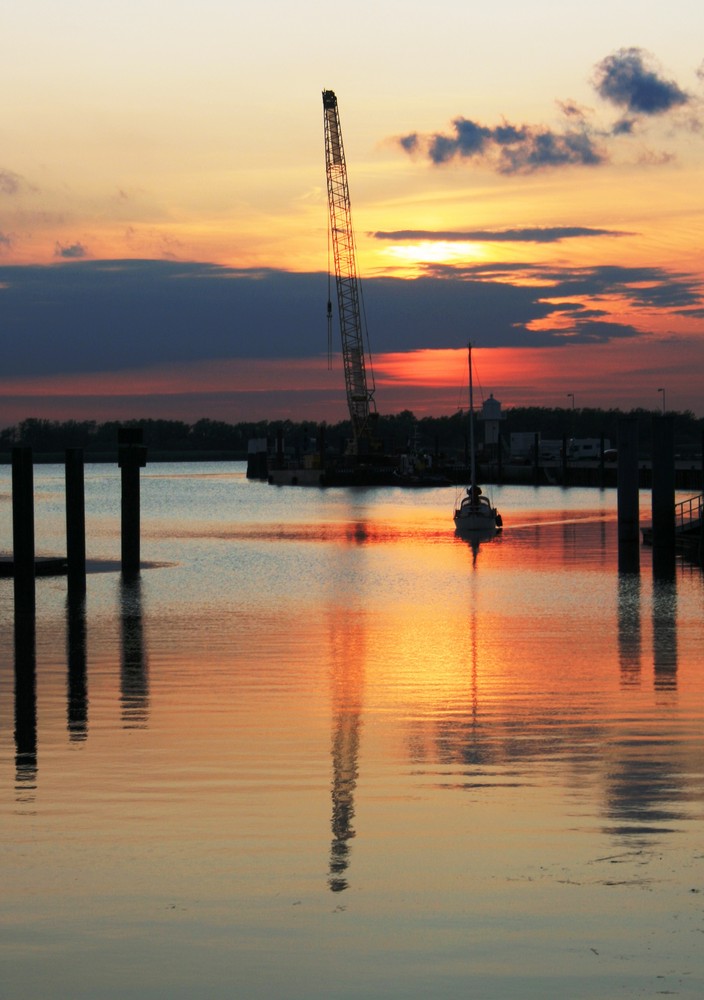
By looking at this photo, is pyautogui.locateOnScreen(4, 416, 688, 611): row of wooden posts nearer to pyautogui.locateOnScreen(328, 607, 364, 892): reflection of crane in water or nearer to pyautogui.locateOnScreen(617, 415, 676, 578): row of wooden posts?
pyautogui.locateOnScreen(617, 415, 676, 578): row of wooden posts

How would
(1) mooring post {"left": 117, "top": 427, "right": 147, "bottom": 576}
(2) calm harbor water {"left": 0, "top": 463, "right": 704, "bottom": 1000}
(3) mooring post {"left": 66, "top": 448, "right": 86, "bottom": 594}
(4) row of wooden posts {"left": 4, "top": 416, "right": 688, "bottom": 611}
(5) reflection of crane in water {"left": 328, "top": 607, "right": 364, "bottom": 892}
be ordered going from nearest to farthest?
(2) calm harbor water {"left": 0, "top": 463, "right": 704, "bottom": 1000} → (5) reflection of crane in water {"left": 328, "top": 607, "right": 364, "bottom": 892} → (4) row of wooden posts {"left": 4, "top": 416, "right": 688, "bottom": 611} → (3) mooring post {"left": 66, "top": 448, "right": 86, "bottom": 594} → (1) mooring post {"left": 117, "top": 427, "right": 147, "bottom": 576}

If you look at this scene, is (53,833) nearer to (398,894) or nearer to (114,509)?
(398,894)

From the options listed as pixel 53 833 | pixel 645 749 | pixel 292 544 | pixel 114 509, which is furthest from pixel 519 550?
pixel 114 509

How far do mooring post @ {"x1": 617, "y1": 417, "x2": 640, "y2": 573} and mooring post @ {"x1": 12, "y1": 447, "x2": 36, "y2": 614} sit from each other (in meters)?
→ 24.6

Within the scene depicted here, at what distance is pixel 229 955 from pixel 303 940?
522mm

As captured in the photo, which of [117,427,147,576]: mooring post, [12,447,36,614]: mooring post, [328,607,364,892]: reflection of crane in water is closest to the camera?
[328,607,364,892]: reflection of crane in water

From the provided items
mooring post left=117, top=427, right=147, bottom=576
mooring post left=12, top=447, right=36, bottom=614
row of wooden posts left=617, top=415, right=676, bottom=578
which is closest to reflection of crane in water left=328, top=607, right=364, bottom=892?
mooring post left=12, top=447, right=36, bottom=614

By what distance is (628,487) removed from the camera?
2005 inches

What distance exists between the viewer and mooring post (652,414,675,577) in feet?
138

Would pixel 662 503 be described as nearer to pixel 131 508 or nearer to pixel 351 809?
pixel 131 508

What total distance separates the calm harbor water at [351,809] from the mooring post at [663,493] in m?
12.4

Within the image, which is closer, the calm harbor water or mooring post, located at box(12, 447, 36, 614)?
the calm harbor water

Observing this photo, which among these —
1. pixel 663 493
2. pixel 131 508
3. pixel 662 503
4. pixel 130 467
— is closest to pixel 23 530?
pixel 130 467

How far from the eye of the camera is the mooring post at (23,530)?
29297mm
